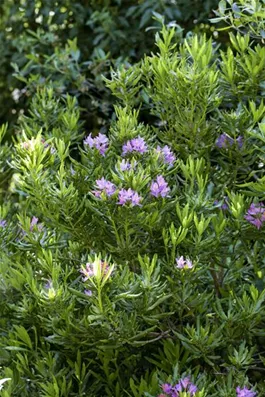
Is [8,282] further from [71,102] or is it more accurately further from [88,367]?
[71,102]

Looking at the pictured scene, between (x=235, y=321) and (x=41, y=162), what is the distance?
843mm

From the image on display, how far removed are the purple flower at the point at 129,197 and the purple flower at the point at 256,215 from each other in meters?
0.42

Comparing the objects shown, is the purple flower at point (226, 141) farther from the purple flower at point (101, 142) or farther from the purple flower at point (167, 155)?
the purple flower at point (101, 142)

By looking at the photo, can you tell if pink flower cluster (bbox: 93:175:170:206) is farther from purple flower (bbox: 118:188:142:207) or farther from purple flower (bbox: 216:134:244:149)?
purple flower (bbox: 216:134:244:149)

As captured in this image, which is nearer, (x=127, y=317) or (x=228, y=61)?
(x=127, y=317)

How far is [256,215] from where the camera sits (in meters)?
2.44

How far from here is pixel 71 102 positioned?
130 inches

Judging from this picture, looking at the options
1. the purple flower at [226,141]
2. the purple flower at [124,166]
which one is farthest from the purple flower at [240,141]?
the purple flower at [124,166]

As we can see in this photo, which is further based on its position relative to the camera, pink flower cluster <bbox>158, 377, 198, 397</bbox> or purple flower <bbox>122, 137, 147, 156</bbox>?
purple flower <bbox>122, 137, 147, 156</bbox>

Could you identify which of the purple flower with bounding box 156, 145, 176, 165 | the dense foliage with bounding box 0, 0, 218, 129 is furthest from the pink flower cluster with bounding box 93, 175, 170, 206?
the dense foliage with bounding box 0, 0, 218, 129

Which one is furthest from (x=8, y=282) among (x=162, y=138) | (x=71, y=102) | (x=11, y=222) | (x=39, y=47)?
(x=39, y=47)

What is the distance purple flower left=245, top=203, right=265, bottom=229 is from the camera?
2432 millimetres

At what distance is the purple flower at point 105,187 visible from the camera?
2.29 m

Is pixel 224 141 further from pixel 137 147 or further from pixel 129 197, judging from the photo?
pixel 129 197
